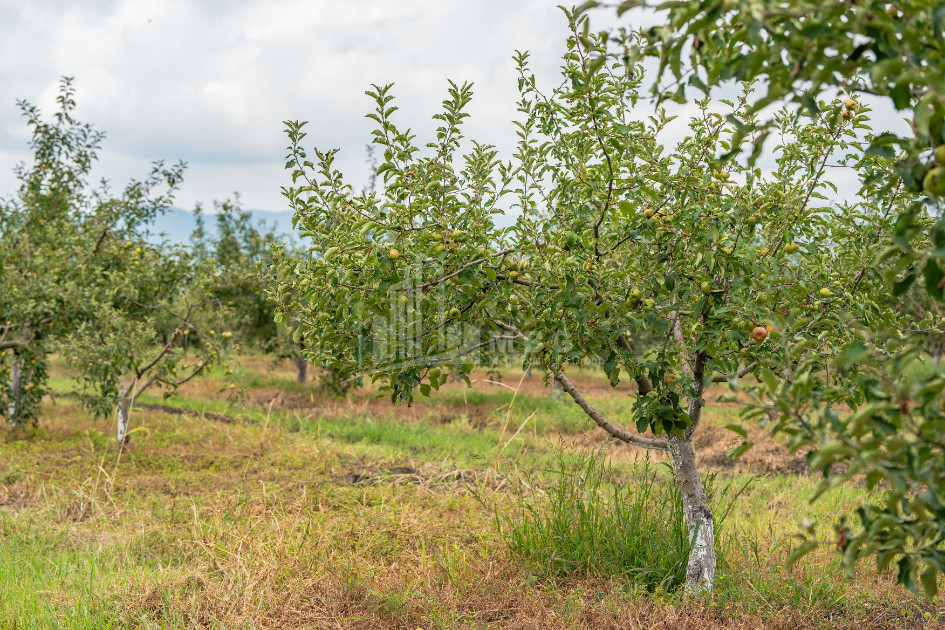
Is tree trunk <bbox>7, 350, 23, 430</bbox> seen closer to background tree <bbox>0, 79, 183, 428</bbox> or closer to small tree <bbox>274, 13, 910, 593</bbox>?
background tree <bbox>0, 79, 183, 428</bbox>

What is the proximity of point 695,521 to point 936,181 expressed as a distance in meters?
2.64

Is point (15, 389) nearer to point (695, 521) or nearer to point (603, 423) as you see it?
point (603, 423)

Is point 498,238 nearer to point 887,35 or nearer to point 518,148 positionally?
point 518,148

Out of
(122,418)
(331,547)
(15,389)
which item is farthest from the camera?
(15,389)

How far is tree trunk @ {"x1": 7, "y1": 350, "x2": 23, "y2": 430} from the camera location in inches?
328

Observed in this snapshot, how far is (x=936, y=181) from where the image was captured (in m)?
1.49

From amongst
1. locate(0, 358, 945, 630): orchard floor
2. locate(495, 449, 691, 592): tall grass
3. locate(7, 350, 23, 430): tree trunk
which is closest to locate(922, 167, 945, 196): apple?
locate(0, 358, 945, 630): orchard floor

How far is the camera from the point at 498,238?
11.3 feet

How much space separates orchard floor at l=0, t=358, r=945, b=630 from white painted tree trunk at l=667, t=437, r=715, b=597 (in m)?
0.12

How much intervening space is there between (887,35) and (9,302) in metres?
9.07

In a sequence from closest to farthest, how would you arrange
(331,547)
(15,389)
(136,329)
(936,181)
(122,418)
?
(936,181), (331,547), (136,329), (122,418), (15,389)

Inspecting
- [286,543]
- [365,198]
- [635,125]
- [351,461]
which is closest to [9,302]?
[351,461]

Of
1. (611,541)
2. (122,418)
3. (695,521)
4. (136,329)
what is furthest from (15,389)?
(695,521)

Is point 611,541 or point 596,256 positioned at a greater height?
point 596,256
